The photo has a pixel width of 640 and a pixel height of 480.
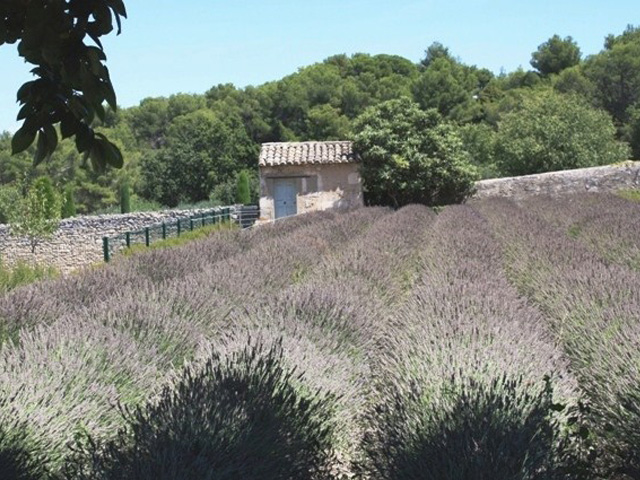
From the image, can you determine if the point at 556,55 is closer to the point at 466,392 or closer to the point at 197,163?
the point at 197,163

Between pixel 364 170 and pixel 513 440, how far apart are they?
24.3 meters

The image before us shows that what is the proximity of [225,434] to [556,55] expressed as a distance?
2451 inches

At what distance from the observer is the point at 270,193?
1079 inches

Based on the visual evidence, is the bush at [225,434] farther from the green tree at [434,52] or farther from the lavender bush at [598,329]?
the green tree at [434,52]

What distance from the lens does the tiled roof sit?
2712 cm

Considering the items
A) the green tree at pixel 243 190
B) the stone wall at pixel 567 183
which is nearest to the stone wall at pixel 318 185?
the stone wall at pixel 567 183

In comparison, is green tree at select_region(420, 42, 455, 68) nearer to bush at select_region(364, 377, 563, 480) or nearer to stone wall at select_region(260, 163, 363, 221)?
stone wall at select_region(260, 163, 363, 221)

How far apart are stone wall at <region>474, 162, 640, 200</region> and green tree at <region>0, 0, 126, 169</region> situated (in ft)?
87.6

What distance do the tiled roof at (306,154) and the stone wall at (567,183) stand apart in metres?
4.68

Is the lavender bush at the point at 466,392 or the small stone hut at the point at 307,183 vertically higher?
the small stone hut at the point at 307,183

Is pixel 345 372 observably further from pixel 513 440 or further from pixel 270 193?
pixel 270 193

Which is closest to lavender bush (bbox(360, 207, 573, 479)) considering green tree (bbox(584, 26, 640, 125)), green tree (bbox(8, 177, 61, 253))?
green tree (bbox(8, 177, 61, 253))

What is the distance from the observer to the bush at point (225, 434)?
123 inches

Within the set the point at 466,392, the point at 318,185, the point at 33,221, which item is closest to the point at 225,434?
the point at 466,392
